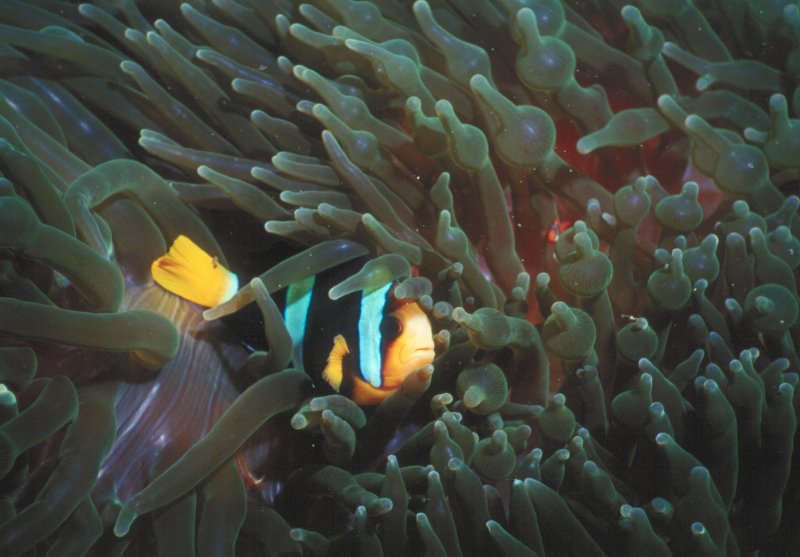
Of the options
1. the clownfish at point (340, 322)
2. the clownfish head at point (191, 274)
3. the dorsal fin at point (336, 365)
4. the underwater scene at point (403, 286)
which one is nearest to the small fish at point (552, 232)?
the underwater scene at point (403, 286)

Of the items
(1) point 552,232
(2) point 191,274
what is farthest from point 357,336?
(1) point 552,232

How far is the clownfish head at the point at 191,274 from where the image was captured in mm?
1489

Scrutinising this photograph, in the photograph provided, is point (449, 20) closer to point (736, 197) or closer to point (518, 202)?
point (518, 202)

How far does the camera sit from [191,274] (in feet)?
4.86

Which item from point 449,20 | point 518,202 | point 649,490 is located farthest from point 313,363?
point 449,20

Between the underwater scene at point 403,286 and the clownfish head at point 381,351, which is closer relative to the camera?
the underwater scene at point 403,286

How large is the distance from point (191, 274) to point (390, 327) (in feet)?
1.48

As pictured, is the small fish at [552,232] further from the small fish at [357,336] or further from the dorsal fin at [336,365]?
the dorsal fin at [336,365]

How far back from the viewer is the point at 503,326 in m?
1.25

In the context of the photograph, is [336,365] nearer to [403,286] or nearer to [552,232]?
[403,286]

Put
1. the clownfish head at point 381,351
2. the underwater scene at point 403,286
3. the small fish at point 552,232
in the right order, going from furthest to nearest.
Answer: the small fish at point 552,232 < the clownfish head at point 381,351 < the underwater scene at point 403,286

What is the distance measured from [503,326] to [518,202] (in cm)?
49

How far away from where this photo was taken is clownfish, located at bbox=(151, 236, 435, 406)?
4.54ft

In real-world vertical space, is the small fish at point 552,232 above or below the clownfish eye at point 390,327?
above
